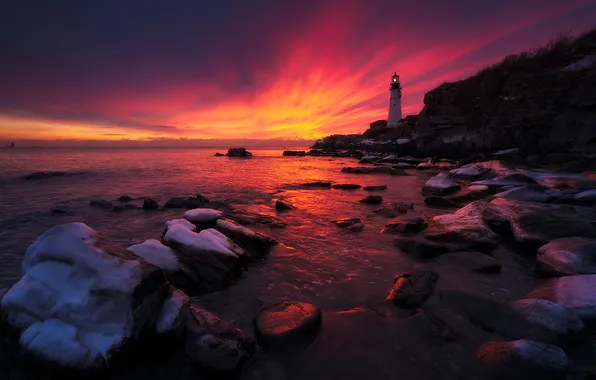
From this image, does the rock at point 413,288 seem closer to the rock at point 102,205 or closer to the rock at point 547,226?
the rock at point 547,226

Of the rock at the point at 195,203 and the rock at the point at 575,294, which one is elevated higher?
the rock at the point at 575,294

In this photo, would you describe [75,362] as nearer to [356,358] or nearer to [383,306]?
[356,358]

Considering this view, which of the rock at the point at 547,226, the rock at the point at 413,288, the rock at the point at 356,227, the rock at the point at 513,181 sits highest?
the rock at the point at 513,181

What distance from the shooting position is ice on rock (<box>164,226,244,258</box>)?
5664mm

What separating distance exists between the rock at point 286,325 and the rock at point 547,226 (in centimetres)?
583

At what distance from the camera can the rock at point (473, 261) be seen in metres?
5.71

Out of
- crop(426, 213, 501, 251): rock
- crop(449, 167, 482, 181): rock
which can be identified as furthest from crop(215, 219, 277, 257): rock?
crop(449, 167, 482, 181): rock

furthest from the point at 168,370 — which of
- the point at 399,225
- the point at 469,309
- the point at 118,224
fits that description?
the point at 118,224

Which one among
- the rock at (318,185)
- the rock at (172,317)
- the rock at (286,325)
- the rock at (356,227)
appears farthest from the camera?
the rock at (318,185)

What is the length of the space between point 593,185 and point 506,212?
6601 millimetres

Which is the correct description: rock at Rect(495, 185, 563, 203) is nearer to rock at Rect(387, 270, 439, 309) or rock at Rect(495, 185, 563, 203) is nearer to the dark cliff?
rock at Rect(387, 270, 439, 309)

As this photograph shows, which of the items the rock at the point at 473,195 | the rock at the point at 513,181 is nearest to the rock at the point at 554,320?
the rock at the point at 473,195

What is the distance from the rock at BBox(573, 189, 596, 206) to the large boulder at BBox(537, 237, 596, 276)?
531 cm

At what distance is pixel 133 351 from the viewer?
10.8 ft
